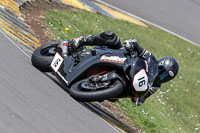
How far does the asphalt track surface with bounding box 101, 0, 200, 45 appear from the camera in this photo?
16.4 m

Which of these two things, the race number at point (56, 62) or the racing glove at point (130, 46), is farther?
the race number at point (56, 62)

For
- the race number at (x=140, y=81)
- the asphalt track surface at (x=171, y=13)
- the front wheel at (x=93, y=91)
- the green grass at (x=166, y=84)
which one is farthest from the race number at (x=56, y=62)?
the asphalt track surface at (x=171, y=13)

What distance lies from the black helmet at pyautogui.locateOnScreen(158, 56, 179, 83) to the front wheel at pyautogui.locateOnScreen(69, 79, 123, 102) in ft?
3.00

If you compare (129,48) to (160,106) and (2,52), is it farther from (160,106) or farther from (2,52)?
(160,106)

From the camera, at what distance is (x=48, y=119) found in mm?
5406

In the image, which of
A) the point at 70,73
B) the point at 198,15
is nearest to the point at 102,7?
the point at 198,15

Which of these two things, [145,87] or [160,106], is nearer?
[145,87]

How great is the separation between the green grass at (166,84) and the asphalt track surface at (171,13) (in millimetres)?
602

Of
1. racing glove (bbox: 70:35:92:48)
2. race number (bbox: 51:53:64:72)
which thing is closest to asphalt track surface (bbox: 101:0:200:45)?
racing glove (bbox: 70:35:92:48)

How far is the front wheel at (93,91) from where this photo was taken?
6609 mm

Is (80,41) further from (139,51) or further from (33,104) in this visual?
(33,104)

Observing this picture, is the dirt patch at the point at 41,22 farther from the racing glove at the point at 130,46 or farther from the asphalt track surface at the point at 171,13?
the asphalt track surface at the point at 171,13

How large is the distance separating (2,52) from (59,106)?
165 cm

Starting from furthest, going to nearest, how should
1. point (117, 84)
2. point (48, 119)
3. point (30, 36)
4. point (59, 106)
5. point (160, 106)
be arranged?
point (160, 106) → point (30, 36) → point (117, 84) → point (59, 106) → point (48, 119)
